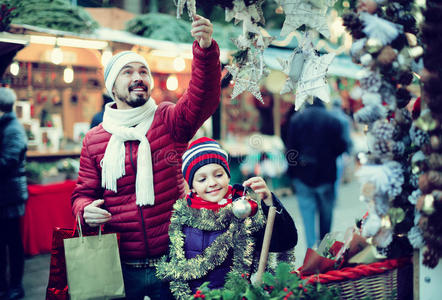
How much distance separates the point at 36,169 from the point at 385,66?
5.16m

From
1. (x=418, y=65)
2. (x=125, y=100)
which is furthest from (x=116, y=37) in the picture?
(x=418, y=65)

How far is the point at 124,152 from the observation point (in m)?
2.27

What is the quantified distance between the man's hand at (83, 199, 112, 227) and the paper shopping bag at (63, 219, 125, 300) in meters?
0.07

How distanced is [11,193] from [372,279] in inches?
144

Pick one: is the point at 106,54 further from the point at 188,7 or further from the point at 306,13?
the point at 306,13

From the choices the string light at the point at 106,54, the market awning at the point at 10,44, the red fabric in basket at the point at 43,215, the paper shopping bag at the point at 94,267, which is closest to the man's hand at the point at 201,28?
the paper shopping bag at the point at 94,267

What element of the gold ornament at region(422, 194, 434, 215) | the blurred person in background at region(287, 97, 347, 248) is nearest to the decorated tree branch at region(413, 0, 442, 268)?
the gold ornament at region(422, 194, 434, 215)

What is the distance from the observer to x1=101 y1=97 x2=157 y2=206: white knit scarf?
2.20 m

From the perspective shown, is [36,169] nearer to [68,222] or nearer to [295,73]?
[68,222]

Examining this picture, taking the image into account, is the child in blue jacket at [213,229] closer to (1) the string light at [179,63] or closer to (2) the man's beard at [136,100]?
(2) the man's beard at [136,100]

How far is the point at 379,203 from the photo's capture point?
1.45 m

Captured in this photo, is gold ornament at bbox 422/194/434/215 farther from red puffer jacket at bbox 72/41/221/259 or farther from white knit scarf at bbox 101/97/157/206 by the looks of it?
white knit scarf at bbox 101/97/157/206

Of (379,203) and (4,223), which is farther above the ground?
(379,203)

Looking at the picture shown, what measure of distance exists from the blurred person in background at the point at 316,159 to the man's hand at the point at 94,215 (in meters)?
3.19
